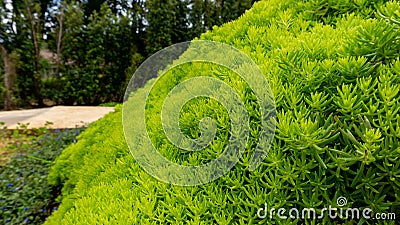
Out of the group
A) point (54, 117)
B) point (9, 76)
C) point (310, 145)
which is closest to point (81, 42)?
point (9, 76)

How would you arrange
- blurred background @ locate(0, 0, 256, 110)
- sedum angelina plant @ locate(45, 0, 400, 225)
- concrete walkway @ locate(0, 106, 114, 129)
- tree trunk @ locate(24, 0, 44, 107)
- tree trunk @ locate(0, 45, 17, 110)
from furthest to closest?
tree trunk @ locate(24, 0, 44, 107) < blurred background @ locate(0, 0, 256, 110) < tree trunk @ locate(0, 45, 17, 110) < concrete walkway @ locate(0, 106, 114, 129) < sedum angelina plant @ locate(45, 0, 400, 225)

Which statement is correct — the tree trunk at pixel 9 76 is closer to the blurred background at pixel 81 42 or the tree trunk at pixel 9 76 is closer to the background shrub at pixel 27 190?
the blurred background at pixel 81 42

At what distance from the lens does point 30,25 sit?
27.1 ft

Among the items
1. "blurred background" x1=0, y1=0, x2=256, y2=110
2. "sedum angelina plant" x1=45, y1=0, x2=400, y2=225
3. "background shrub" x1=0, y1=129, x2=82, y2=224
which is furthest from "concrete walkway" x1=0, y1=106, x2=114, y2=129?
"sedum angelina plant" x1=45, y1=0, x2=400, y2=225

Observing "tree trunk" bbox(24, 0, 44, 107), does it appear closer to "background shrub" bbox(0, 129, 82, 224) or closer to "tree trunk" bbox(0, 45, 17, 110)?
"tree trunk" bbox(0, 45, 17, 110)

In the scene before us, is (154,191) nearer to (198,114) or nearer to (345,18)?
(198,114)

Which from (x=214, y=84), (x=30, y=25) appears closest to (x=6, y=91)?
(x=30, y=25)

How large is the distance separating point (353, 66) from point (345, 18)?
354mm

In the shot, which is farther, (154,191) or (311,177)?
(154,191)

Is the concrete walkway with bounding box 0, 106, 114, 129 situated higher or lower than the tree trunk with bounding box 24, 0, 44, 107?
lower

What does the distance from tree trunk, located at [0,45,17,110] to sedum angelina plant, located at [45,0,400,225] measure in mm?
8320

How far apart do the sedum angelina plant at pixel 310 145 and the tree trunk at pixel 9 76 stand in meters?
8.32

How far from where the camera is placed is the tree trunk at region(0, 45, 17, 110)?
25.7ft

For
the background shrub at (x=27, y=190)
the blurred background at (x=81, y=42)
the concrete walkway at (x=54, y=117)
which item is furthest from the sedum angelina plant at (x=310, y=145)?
the blurred background at (x=81, y=42)
